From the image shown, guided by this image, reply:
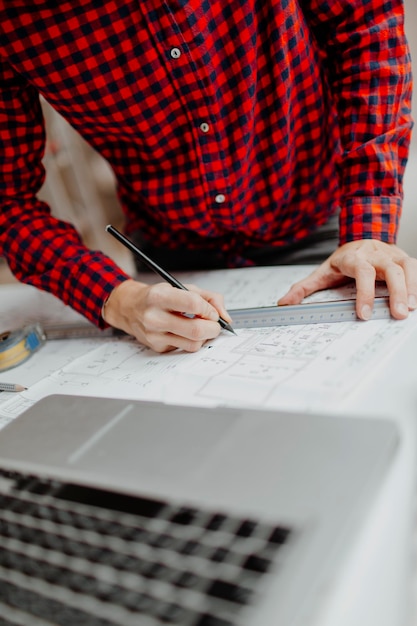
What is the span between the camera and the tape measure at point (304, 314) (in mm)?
648

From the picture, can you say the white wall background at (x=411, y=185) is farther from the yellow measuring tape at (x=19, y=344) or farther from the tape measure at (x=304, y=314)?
the yellow measuring tape at (x=19, y=344)

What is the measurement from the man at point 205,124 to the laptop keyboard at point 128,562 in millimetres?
325

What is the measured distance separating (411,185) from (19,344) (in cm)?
90

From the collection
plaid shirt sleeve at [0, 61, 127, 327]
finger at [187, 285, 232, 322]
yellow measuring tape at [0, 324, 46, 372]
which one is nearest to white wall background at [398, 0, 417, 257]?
finger at [187, 285, 232, 322]

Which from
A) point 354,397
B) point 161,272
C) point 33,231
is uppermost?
point 33,231

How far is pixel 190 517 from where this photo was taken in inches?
13.3

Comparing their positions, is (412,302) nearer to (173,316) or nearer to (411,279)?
(411,279)

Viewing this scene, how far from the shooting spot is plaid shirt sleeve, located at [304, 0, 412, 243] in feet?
2.54

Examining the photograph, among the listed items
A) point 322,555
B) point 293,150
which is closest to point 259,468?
point 322,555

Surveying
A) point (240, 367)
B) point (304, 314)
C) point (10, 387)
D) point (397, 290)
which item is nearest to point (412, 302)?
point (397, 290)

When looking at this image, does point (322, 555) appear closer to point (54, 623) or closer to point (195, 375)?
point (54, 623)

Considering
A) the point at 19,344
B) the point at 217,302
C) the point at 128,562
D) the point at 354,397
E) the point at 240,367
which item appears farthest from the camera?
the point at 19,344

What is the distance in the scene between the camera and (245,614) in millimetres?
271

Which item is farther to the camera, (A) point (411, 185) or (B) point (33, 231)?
(A) point (411, 185)
